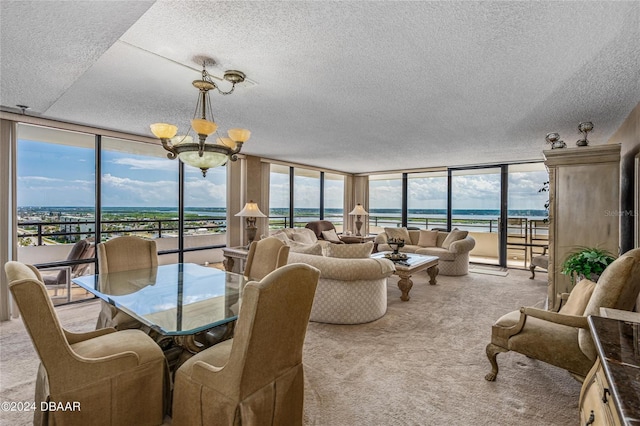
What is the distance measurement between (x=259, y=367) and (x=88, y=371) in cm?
88

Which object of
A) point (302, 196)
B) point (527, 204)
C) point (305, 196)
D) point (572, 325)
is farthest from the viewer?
point (305, 196)

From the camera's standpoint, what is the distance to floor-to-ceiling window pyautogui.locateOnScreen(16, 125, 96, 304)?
4066mm

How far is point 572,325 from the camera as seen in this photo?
1.96 m

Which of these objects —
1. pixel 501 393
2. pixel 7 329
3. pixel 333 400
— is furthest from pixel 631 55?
pixel 7 329

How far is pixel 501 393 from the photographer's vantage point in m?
2.15

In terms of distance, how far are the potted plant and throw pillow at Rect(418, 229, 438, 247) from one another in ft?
12.2

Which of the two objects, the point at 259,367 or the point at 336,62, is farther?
the point at 336,62

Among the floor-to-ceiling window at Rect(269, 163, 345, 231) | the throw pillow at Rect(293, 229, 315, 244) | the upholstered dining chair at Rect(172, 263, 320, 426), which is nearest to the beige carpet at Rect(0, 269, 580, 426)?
the upholstered dining chair at Rect(172, 263, 320, 426)

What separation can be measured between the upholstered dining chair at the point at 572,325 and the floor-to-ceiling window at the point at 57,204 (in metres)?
5.20

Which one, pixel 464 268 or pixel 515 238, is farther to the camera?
pixel 515 238

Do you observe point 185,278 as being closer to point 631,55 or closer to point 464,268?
point 631,55

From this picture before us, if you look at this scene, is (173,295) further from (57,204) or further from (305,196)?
(305,196)

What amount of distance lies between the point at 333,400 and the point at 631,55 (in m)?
3.08

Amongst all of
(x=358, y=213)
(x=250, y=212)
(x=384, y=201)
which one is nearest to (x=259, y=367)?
(x=250, y=212)
